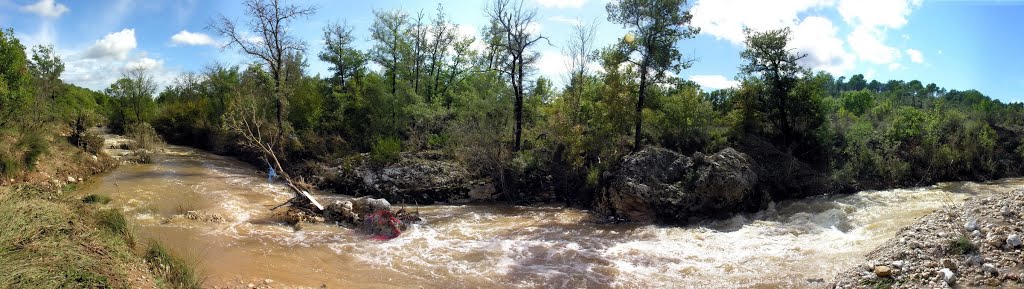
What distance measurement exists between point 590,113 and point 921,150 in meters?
12.8

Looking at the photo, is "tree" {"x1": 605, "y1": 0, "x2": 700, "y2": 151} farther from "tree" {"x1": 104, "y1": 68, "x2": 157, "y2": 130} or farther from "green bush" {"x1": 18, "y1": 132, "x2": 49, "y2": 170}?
"tree" {"x1": 104, "y1": 68, "x2": 157, "y2": 130}

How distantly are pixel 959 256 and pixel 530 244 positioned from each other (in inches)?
316

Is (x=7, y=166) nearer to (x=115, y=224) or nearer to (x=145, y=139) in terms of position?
(x=115, y=224)

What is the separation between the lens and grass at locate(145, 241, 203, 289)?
7732mm

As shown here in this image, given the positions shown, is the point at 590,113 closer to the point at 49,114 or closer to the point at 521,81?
the point at 521,81

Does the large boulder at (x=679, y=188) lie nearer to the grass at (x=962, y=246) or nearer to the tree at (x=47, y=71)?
the grass at (x=962, y=246)

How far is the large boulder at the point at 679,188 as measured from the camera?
15.0m

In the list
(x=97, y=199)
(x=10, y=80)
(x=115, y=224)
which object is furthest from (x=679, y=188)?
(x=10, y=80)

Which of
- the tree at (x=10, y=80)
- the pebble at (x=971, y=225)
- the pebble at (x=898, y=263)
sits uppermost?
the tree at (x=10, y=80)

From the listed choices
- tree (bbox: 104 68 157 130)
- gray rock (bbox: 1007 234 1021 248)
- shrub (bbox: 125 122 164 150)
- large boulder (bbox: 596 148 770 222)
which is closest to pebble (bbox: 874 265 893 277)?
gray rock (bbox: 1007 234 1021 248)

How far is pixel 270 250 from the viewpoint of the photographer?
457 inches

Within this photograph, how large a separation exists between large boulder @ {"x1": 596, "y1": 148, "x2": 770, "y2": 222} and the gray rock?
293 inches

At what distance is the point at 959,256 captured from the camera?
26.2 ft

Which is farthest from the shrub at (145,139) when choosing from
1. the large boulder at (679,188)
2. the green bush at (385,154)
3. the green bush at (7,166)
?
the large boulder at (679,188)
